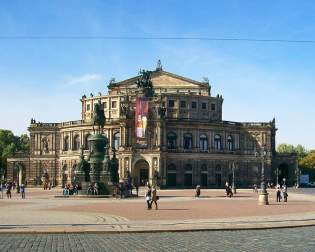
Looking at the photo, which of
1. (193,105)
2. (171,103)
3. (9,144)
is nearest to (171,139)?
(171,103)

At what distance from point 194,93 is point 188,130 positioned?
1531 centimetres

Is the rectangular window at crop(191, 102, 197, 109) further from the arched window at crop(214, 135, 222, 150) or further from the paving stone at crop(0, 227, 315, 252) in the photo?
the paving stone at crop(0, 227, 315, 252)

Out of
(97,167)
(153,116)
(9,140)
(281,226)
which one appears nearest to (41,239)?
(281,226)

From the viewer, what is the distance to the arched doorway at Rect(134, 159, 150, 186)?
122 metres

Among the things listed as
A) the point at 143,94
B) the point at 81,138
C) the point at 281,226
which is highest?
the point at 143,94

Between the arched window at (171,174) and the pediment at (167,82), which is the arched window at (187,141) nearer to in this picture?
the arched window at (171,174)

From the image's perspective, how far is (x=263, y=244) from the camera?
881 inches

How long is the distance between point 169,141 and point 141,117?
10.6 meters

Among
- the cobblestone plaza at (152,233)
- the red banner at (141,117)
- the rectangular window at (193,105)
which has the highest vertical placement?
the rectangular window at (193,105)

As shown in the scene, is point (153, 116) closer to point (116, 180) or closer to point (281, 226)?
point (116, 180)

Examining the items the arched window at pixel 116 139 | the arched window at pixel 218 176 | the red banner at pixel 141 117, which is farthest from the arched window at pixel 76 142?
the arched window at pixel 218 176

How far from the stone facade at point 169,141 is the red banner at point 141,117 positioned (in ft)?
13.8

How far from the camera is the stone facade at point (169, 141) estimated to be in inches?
4801

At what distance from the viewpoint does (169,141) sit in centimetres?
12500
